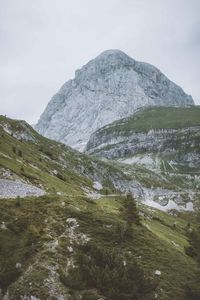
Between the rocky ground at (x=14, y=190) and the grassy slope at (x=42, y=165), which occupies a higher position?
the grassy slope at (x=42, y=165)

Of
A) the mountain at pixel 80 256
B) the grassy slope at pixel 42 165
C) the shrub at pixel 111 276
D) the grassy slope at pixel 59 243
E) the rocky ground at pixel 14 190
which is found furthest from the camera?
the grassy slope at pixel 42 165

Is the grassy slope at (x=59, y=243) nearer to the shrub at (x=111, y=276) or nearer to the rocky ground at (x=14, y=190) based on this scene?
the shrub at (x=111, y=276)

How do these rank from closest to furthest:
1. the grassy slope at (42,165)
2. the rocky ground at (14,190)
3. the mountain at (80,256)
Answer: the mountain at (80,256)
the rocky ground at (14,190)
the grassy slope at (42,165)

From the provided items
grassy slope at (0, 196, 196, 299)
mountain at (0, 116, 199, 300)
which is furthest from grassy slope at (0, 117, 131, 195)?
mountain at (0, 116, 199, 300)

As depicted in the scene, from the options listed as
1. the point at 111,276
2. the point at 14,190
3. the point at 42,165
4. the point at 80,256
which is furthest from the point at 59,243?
the point at 42,165

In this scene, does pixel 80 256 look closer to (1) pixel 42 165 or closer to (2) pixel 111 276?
(2) pixel 111 276

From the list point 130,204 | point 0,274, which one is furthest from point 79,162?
point 0,274

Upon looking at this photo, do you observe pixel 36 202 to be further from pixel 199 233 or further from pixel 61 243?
pixel 199 233

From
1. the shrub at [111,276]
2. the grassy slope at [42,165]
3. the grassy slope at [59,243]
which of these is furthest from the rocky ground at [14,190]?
the shrub at [111,276]

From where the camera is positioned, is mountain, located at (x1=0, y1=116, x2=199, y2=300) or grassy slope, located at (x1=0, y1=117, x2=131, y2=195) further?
grassy slope, located at (x1=0, y1=117, x2=131, y2=195)

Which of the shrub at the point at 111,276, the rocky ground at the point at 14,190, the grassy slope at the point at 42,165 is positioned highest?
the grassy slope at the point at 42,165

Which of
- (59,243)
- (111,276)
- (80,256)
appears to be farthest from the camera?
(59,243)

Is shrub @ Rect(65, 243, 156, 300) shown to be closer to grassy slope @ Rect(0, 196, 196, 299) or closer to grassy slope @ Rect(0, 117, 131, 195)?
grassy slope @ Rect(0, 196, 196, 299)

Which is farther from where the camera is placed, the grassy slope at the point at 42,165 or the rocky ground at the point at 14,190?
the grassy slope at the point at 42,165
